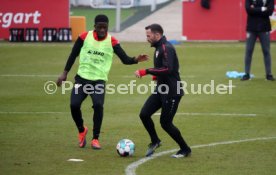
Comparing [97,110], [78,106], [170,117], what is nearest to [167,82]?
[170,117]

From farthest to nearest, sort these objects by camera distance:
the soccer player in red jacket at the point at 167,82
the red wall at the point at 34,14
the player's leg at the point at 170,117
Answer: the red wall at the point at 34,14
the player's leg at the point at 170,117
the soccer player in red jacket at the point at 167,82

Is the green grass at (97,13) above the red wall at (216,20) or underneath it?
underneath

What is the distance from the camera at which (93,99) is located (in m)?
13.3

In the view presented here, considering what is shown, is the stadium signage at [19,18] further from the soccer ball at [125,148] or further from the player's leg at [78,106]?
the soccer ball at [125,148]

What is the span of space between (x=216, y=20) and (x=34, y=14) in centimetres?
716

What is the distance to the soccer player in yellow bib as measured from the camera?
1325 centimetres

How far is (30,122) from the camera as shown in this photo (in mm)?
15883

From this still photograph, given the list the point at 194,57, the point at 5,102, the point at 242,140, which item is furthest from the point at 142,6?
the point at 242,140

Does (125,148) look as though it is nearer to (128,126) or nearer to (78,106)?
(78,106)

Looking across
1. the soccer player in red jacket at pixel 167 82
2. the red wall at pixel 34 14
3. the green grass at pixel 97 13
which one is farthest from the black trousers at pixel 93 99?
the green grass at pixel 97 13

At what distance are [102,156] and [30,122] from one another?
3.66 meters

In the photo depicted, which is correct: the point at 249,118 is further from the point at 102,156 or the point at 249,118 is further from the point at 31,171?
the point at 31,171

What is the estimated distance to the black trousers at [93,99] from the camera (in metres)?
13.2

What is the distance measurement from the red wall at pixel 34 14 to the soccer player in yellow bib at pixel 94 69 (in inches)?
729
